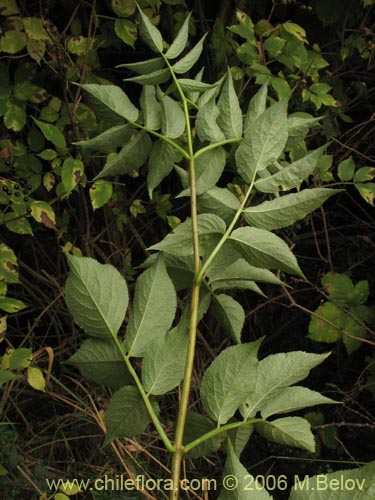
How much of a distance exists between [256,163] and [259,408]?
0.14 meters

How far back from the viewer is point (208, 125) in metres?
0.40

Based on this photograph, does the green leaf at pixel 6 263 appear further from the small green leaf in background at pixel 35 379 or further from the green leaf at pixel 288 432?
the green leaf at pixel 288 432

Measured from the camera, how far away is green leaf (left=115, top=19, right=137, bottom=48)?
1.40m

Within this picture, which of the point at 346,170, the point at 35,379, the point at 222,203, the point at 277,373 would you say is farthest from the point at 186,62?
the point at 346,170

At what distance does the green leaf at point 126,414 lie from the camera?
0.34 meters

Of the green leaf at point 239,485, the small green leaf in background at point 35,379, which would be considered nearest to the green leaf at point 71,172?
the small green leaf in background at point 35,379

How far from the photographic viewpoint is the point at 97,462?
1562mm

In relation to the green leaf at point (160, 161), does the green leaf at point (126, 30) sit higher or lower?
lower

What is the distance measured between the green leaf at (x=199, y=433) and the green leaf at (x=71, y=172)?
1012mm

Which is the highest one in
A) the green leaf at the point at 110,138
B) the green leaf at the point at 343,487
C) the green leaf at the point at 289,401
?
the green leaf at the point at 110,138

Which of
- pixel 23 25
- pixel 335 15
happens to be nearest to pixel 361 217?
pixel 335 15

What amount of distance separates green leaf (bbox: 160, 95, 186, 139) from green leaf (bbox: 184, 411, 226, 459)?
0.56 ft

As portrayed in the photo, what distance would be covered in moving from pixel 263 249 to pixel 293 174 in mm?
55

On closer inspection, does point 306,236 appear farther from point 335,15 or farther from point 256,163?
point 256,163
